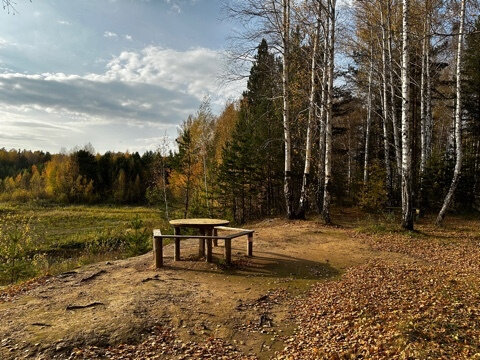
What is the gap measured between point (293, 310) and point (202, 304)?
143cm

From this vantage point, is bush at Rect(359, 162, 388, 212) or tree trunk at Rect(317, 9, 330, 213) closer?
tree trunk at Rect(317, 9, 330, 213)

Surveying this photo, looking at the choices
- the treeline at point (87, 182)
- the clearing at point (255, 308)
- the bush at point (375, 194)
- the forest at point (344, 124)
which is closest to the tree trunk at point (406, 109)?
the forest at point (344, 124)

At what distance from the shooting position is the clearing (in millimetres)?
3918

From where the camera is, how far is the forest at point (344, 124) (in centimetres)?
1248

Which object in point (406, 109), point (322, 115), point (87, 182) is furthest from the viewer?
point (87, 182)

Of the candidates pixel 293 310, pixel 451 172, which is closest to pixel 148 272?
pixel 293 310

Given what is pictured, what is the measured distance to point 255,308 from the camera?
514cm

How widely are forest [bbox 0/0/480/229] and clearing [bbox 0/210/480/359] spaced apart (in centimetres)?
537

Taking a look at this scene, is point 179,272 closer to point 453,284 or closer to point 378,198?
point 453,284

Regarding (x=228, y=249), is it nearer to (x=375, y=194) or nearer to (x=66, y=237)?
(x=375, y=194)

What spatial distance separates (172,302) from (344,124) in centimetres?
2591

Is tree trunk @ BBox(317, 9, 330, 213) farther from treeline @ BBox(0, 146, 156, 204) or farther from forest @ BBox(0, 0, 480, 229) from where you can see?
treeline @ BBox(0, 146, 156, 204)

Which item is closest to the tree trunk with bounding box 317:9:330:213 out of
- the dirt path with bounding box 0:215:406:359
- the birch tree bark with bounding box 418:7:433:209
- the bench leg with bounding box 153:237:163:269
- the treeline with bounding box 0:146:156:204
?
the birch tree bark with bounding box 418:7:433:209

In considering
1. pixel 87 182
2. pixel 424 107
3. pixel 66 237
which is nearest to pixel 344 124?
pixel 424 107
